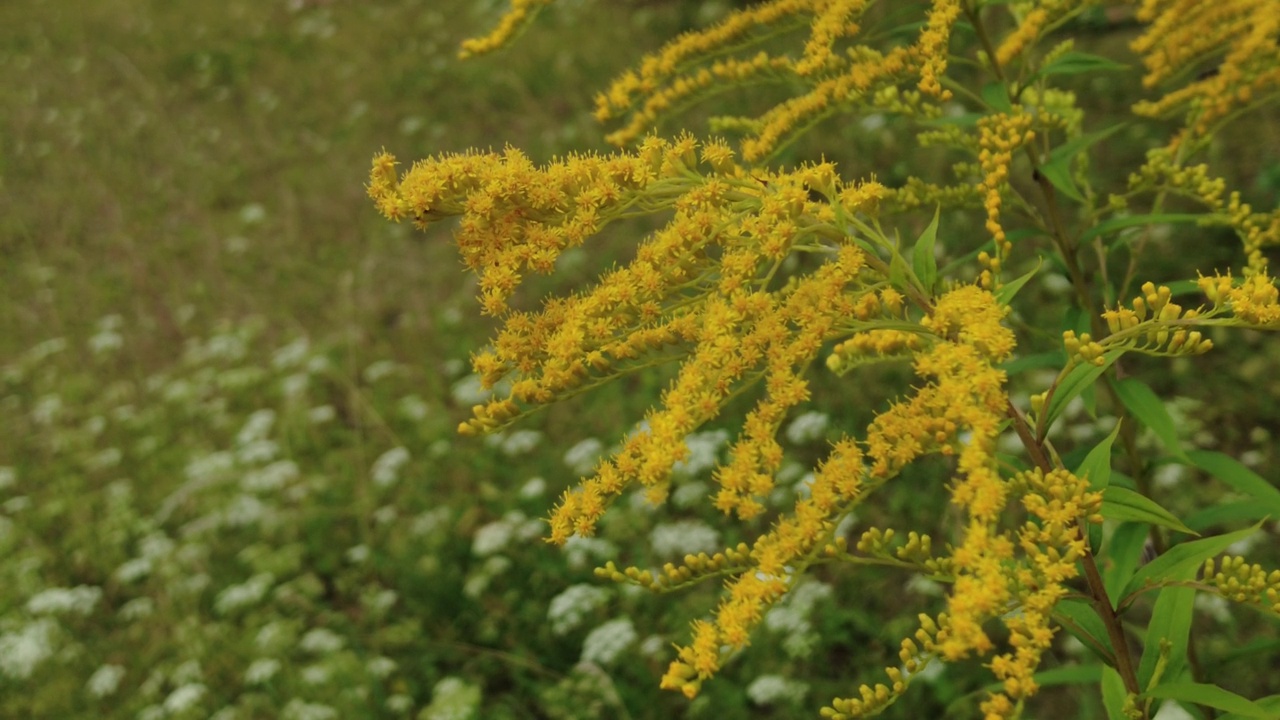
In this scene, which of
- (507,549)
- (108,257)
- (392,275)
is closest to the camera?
(507,549)

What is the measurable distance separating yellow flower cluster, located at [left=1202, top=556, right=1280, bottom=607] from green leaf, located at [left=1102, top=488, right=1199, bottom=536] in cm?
8

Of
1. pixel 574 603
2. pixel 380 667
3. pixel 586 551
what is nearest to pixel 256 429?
pixel 380 667

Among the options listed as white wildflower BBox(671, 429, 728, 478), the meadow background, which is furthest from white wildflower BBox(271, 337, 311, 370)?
white wildflower BBox(671, 429, 728, 478)

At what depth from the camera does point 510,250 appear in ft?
4.70

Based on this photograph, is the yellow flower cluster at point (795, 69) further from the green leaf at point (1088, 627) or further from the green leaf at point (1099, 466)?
the green leaf at point (1088, 627)

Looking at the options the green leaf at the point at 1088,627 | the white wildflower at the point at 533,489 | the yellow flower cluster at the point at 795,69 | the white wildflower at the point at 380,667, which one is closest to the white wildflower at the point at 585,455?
the white wildflower at the point at 533,489

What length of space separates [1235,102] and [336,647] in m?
3.26

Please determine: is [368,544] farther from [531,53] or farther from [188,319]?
[531,53]

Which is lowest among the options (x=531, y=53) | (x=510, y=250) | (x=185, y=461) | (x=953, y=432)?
(x=185, y=461)

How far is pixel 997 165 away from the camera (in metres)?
1.55

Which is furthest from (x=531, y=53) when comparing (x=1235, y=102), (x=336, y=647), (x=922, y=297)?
(x=922, y=297)

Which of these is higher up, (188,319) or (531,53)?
(531,53)

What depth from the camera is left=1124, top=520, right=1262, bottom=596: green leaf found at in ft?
4.51

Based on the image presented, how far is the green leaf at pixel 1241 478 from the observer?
1.84m
